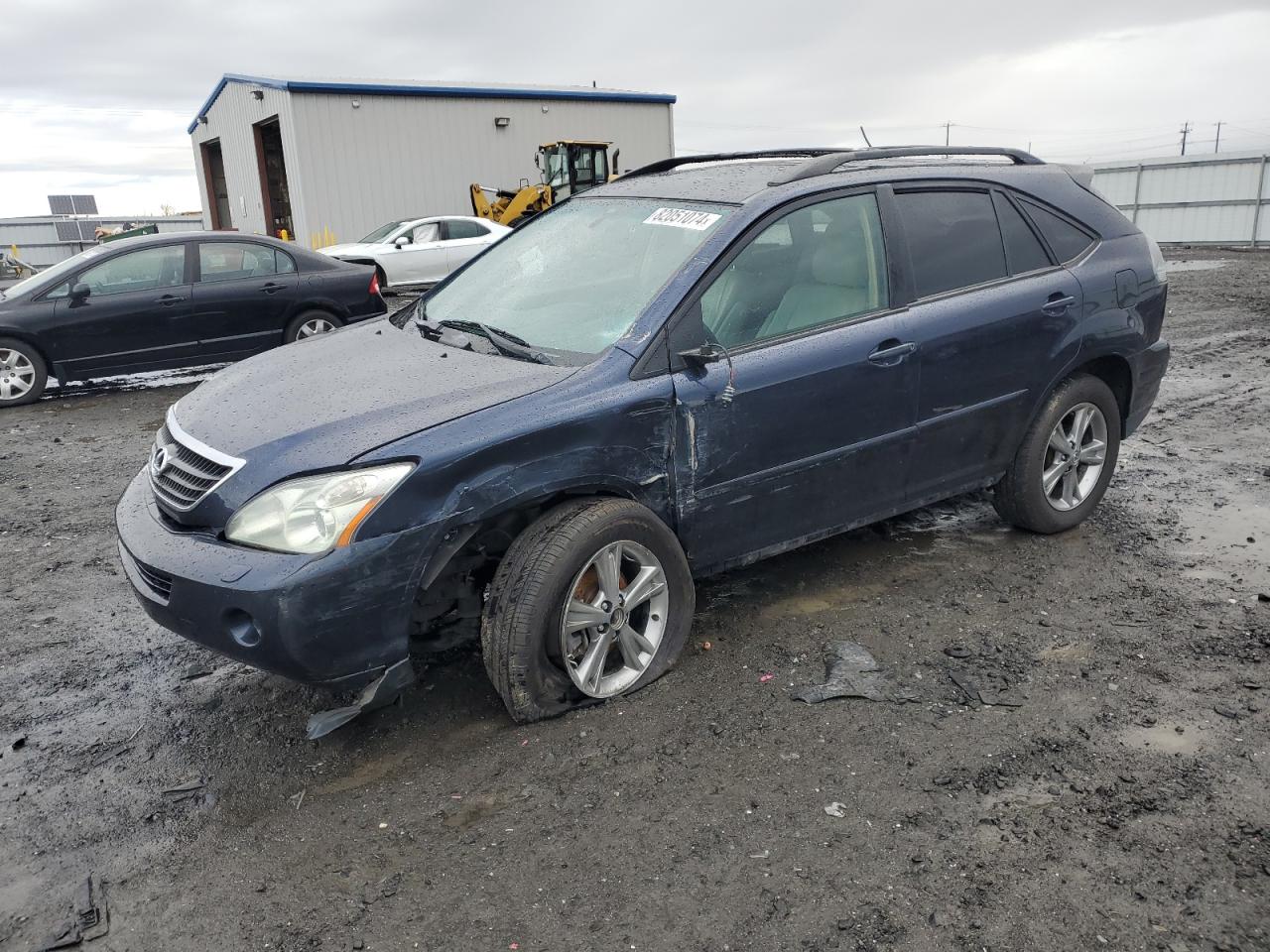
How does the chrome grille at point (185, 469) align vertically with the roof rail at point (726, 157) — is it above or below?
below

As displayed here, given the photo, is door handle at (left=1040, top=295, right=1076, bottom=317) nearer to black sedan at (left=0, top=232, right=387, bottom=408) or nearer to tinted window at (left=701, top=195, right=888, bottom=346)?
tinted window at (left=701, top=195, right=888, bottom=346)

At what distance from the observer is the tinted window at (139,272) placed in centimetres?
916

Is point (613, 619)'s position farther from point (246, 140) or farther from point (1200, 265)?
point (246, 140)

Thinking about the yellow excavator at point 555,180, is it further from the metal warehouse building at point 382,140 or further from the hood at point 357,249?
the hood at point 357,249

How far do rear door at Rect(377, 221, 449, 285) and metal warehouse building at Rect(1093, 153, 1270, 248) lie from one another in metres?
15.9

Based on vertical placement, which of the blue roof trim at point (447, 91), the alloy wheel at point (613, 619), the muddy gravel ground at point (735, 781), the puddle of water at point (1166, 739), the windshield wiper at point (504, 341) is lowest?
the puddle of water at point (1166, 739)

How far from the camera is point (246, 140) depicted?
26172mm

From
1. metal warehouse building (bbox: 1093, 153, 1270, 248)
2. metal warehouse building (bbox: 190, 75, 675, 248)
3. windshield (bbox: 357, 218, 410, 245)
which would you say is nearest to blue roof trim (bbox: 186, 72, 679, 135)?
metal warehouse building (bbox: 190, 75, 675, 248)

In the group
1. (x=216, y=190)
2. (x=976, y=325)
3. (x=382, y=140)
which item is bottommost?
(x=976, y=325)

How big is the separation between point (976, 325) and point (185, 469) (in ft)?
10.3

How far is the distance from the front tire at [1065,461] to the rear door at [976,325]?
0.41 feet

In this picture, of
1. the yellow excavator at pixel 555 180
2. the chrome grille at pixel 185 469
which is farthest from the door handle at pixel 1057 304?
the yellow excavator at pixel 555 180

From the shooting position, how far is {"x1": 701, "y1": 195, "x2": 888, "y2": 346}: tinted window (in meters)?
3.57

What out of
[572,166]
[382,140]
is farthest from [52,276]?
[382,140]
